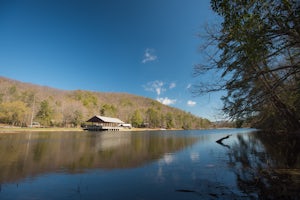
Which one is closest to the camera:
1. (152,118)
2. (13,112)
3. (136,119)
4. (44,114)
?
(13,112)

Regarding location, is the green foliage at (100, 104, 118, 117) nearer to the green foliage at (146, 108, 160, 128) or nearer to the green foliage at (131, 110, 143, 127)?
the green foliage at (131, 110, 143, 127)

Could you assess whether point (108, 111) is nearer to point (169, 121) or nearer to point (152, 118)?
point (152, 118)

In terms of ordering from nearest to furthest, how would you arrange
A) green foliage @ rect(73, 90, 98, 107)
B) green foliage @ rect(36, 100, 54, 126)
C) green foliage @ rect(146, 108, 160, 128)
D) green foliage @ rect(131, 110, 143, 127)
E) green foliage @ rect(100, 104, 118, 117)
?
green foliage @ rect(36, 100, 54, 126) < green foliage @ rect(100, 104, 118, 117) < green foliage @ rect(73, 90, 98, 107) < green foliage @ rect(131, 110, 143, 127) < green foliage @ rect(146, 108, 160, 128)

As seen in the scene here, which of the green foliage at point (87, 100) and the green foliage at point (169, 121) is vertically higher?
the green foliage at point (87, 100)

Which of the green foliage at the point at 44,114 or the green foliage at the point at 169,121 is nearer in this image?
the green foliage at the point at 44,114

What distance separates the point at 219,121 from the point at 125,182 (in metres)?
5.11

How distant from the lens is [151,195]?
6.44 metres

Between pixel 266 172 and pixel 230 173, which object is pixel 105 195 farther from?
pixel 266 172

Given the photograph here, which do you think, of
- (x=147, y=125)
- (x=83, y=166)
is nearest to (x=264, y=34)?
(x=83, y=166)

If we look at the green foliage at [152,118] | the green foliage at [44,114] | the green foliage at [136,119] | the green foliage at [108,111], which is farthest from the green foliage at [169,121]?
the green foliage at [44,114]

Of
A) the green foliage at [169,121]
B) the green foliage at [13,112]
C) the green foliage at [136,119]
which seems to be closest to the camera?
the green foliage at [13,112]

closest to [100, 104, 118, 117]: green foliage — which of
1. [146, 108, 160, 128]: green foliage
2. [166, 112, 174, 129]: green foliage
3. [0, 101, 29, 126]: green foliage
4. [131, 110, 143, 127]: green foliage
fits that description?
[131, 110, 143, 127]: green foliage

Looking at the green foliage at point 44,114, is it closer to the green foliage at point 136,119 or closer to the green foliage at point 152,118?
the green foliage at point 136,119

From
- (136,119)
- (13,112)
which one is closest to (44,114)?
(13,112)
